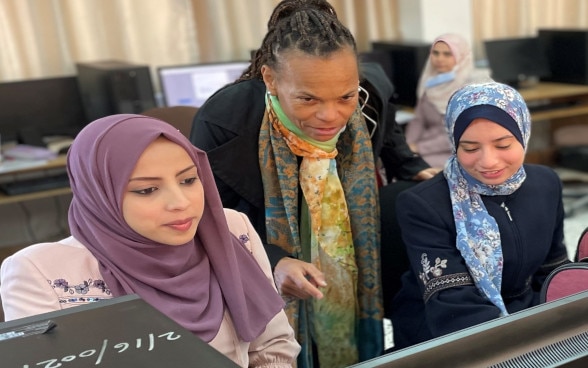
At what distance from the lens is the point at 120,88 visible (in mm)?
3113

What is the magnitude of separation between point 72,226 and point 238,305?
0.31 m

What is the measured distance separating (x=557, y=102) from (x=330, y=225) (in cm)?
337

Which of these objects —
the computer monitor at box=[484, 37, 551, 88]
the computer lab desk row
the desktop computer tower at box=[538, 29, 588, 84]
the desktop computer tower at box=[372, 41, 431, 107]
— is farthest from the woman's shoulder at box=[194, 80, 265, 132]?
the desktop computer tower at box=[538, 29, 588, 84]

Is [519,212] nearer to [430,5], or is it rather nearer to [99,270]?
[99,270]

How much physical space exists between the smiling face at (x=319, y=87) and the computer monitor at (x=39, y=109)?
2.51m

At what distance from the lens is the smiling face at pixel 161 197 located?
92 centimetres

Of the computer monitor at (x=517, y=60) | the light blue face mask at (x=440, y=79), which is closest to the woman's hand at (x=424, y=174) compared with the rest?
the light blue face mask at (x=440, y=79)

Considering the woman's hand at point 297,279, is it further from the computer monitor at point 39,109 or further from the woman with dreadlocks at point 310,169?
the computer monitor at point 39,109

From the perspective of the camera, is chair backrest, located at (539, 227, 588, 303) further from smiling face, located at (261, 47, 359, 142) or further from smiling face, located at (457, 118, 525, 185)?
smiling face, located at (261, 47, 359, 142)

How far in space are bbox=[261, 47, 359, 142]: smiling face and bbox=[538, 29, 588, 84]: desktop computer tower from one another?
351cm

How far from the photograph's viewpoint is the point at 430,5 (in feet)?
13.4

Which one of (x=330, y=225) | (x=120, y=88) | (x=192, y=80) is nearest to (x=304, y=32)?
(x=330, y=225)

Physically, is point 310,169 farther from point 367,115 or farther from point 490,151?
point 490,151

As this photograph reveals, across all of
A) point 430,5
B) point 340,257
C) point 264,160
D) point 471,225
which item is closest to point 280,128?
point 264,160
